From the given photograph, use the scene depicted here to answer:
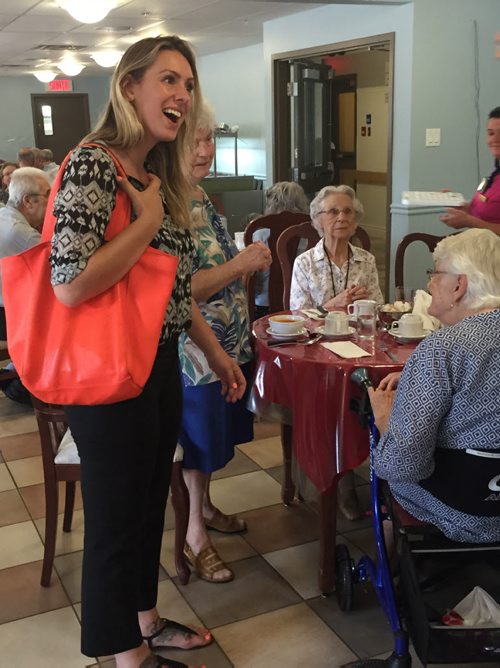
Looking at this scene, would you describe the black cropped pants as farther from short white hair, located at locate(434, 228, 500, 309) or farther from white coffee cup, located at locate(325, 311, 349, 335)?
white coffee cup, located at locate(325, 311, 349, 335)

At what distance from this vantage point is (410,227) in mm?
5273

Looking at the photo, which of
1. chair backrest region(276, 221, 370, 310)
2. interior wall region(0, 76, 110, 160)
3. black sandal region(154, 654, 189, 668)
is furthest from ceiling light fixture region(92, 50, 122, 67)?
black sandal region(154, 654, 189, 668)

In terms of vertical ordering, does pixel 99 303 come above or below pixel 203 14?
below

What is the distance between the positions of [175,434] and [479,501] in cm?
69

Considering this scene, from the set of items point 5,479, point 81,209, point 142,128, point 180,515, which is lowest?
point 5,479

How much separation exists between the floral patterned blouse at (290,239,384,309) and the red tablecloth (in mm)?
698

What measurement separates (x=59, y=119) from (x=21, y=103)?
2.34 ft

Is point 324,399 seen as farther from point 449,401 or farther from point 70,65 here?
point 70,65

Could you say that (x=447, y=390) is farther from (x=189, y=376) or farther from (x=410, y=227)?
(x=410, y=227)

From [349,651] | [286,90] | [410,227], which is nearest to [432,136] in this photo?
[410,227]

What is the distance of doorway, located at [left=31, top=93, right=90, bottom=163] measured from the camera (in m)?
12.5

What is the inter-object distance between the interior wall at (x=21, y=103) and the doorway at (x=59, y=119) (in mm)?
104

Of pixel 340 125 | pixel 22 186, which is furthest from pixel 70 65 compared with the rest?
pixel 22 186

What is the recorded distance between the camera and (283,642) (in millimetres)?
1964
